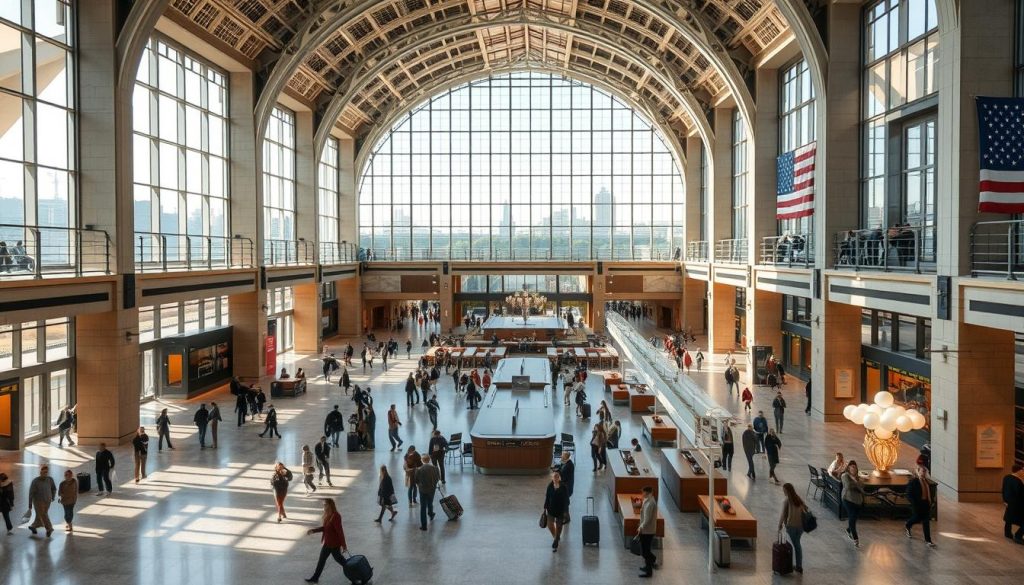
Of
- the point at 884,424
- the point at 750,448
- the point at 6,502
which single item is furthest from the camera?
the point at 750,448

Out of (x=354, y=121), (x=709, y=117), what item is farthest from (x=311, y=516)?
(x=354, y=121)

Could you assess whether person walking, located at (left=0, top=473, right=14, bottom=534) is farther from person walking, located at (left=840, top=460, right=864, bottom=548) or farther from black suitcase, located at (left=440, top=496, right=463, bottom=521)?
person walking, located at (left=840, top=460, right=864, bottom=548)

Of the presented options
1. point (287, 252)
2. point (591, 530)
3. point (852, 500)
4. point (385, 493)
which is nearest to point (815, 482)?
point (852, 500)

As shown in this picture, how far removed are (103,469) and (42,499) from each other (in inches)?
106

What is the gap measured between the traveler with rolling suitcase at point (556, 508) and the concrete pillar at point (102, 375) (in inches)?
554

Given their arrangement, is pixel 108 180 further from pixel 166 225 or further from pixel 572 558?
pixel 572 558

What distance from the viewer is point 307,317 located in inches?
1639

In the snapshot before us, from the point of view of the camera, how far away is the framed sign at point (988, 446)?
630 inches

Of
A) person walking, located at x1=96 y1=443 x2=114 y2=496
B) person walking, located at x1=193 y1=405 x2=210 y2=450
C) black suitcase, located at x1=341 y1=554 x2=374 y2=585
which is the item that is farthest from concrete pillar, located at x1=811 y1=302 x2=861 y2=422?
person walking, located at x1=96 y1=443 x2=114 y2=496

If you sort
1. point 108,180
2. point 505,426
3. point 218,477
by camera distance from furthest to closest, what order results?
1. point 108,180
2. point 505,426
3. point 218,477

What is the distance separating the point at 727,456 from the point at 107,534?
45.3 ft

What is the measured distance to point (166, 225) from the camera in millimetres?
28312

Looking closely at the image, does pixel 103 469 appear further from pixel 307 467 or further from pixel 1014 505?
pixel 1014 505

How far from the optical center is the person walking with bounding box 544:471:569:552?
13.2 m
